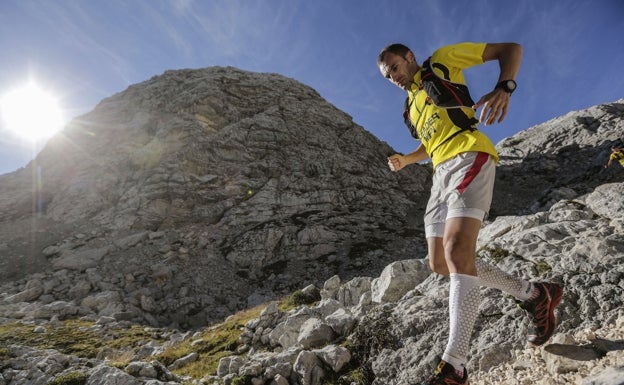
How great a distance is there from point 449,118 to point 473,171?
66 centimetres

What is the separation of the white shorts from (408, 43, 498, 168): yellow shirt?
10 cm

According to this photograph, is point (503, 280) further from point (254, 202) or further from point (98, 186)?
point (98, 186)

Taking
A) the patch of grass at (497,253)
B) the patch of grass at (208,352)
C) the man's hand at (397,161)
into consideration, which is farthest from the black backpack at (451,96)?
the patch of grass at (208,352)

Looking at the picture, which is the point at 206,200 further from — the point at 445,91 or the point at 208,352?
the point at 445,91

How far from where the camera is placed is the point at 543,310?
327cm

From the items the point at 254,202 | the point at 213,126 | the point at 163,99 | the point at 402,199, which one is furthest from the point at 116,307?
the point at 163,99

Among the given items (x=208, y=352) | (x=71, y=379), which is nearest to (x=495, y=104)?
(x=71, y=379)

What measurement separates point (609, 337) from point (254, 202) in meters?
27.0

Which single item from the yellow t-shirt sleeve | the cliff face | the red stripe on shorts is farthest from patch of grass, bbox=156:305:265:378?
the cliff face

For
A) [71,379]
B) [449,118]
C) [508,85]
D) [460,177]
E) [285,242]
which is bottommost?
[71,379]

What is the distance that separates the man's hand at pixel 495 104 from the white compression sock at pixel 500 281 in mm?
1373

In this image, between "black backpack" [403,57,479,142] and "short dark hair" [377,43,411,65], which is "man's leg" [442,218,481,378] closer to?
"black backpack" [403,57,479,142]

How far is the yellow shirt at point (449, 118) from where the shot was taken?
10.7 ft

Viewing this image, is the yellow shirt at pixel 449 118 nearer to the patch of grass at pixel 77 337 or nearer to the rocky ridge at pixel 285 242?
the rocky ridge at pixel 285 242
